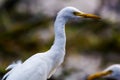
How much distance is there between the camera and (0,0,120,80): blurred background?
13062mm

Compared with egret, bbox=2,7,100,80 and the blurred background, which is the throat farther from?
the blurred background

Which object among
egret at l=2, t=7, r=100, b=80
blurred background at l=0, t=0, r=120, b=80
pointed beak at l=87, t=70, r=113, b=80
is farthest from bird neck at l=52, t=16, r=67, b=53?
blurred background at l=0, t=0, r=120, b=80

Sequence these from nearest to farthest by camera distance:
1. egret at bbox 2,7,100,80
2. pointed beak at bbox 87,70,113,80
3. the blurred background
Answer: egret at bbox 2,7,100,80 → pointed beak at bbox 87,70,113,80 → the blurred background

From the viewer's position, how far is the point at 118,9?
560 inches

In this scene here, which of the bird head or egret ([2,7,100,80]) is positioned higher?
the bird head

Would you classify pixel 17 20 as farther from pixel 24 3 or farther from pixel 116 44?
pixel 116 44

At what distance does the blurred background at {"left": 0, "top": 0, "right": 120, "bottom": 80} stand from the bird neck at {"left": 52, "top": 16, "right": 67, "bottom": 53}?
5176mm

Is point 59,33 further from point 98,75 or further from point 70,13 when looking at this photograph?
point 98,75

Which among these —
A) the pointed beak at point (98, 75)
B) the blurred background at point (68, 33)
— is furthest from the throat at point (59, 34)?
the blurred background at point (68, 33)

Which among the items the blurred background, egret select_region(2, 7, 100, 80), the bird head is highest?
the blurred background

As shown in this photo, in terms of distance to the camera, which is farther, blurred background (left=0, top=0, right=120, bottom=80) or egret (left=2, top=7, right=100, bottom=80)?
blurred background (left=0, top=0, right=120, bottom=80)

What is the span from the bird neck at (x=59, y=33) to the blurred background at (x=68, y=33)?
17.0 feet

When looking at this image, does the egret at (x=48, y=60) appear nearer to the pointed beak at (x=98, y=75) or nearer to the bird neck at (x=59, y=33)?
the bird neck at (x=59, y=33)

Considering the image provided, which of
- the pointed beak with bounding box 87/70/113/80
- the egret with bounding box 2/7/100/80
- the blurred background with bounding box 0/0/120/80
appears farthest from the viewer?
the blurred background with bounding box 0/0/120/80
